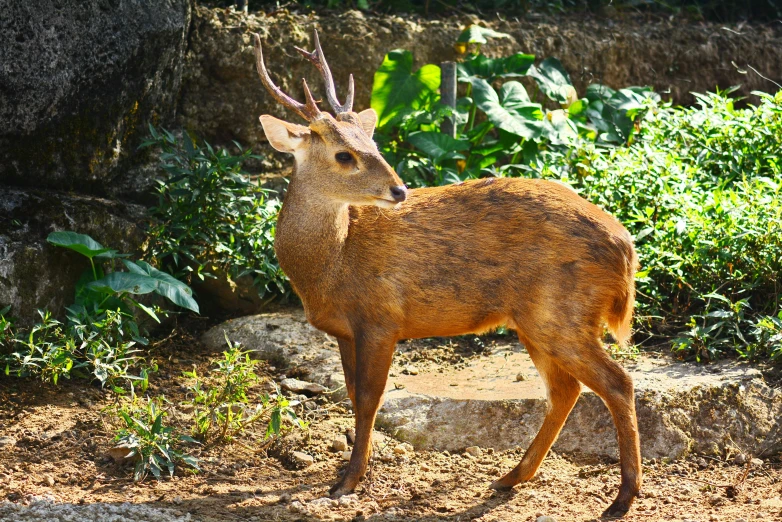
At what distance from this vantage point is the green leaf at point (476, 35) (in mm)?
8062

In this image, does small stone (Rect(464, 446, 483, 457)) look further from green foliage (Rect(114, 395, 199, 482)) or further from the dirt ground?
green foliage (Rect(114, 395, 199, 482))

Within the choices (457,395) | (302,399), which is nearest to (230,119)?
(302,399)

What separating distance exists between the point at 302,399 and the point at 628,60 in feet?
17.6

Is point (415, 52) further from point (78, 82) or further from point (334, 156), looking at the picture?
point (334, 156)

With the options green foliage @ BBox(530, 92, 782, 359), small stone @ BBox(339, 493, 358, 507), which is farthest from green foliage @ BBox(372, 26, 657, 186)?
small stone @ BBox(339, 493, 358, 507)

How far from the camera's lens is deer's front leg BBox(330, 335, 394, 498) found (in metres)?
4.78

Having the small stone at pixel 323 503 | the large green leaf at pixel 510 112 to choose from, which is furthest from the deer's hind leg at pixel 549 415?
the large green leaf at pixel 510 112

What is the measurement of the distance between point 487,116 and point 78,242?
3635 millimetres

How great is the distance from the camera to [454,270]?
482 centimetres

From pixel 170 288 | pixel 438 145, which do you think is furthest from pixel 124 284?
pixel 438 145

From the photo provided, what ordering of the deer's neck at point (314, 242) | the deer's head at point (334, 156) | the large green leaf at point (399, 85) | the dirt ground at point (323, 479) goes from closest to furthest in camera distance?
the dirt ground at point (323, 479), the deer's head at point (334, 156), the deer's neck at point (314, 242), the large green leaf at point (399, 85)

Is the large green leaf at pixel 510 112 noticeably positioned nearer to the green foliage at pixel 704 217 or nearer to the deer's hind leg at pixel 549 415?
the green foliage at pixel 704 217

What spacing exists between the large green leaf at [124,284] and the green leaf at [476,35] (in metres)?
3.79

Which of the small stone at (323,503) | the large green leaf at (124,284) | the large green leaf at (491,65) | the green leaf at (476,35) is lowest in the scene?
the small stone at (323,503)
